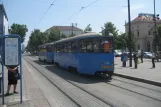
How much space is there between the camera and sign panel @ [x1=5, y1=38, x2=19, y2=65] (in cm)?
929

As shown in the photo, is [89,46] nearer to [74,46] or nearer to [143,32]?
[74,46]

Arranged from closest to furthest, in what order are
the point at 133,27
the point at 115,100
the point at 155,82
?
1. the point at 115,100
2. the point at 155,82
3. the point at 133,27

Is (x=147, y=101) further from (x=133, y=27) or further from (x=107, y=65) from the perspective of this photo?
(x=133, y=27)

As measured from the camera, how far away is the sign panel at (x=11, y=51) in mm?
9289

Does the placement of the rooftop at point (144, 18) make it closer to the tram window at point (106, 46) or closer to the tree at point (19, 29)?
the tree at point (19, 29)

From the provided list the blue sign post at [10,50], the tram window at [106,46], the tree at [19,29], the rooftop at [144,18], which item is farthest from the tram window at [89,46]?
the tree at [19,29]

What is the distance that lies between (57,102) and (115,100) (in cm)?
205

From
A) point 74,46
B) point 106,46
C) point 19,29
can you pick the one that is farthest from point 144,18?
point 106,46

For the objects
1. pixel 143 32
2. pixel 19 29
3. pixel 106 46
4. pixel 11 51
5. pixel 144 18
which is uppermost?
pixel 19 29

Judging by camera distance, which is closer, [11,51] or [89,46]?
[11,51]

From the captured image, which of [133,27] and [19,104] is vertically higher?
[133,27]

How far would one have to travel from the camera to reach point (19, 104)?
891 centimetres

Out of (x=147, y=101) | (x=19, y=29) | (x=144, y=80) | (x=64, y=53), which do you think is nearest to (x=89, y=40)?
(x=144, y=80)

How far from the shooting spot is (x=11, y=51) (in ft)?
30.6
